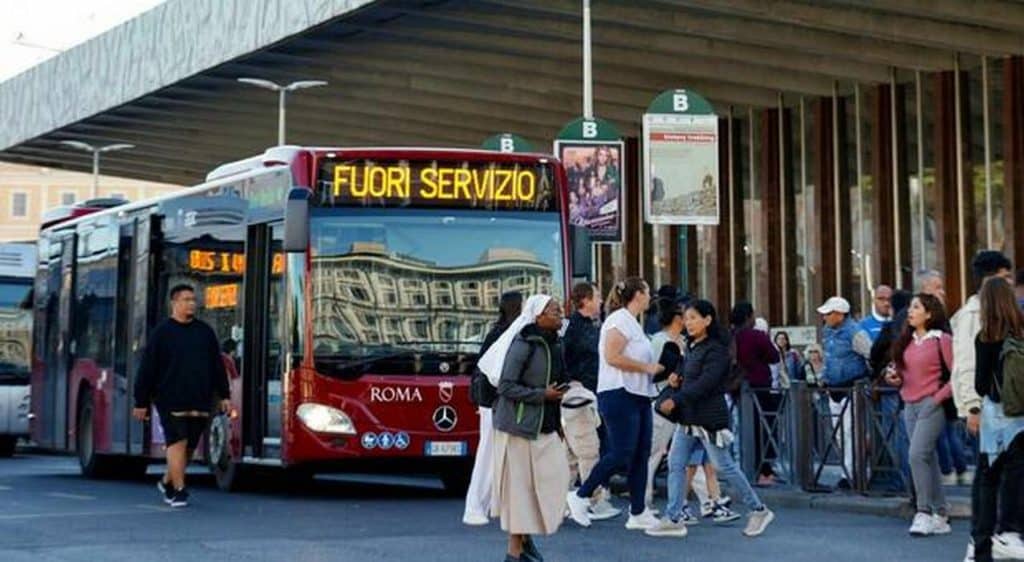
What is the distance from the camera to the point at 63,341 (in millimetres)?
23484

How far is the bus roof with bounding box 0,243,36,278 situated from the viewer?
32062 mm

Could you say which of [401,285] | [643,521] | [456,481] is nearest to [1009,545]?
[643,521]

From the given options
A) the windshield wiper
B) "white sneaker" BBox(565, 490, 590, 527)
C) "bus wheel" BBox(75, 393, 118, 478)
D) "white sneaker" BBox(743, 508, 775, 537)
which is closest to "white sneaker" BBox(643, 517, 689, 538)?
"white sneaker" BBox(743, 508, 775, 537)

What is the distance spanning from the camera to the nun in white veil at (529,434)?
37.9ft

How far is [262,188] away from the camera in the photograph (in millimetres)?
18078

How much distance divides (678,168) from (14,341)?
14397 mm

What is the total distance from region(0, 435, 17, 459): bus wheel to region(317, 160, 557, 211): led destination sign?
54.1 feet

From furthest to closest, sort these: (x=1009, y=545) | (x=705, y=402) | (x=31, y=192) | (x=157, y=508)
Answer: (x=31, y=192), (x=157, y=508), (x=705, y=402), (x=1009, y=545)

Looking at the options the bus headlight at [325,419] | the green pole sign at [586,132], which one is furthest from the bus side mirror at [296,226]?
the green pole sign at [586,132]

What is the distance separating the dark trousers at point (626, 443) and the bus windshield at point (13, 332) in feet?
63.3

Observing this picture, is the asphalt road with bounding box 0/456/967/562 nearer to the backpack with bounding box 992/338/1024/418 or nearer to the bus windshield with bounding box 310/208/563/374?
the bus windshield with bounding box 310/208/563/374

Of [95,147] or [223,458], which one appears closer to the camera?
[223,458]

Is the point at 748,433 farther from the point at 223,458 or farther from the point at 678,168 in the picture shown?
the point at 223,458

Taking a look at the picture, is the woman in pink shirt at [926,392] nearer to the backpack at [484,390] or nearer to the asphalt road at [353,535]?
the asphalt road at [353,535]
